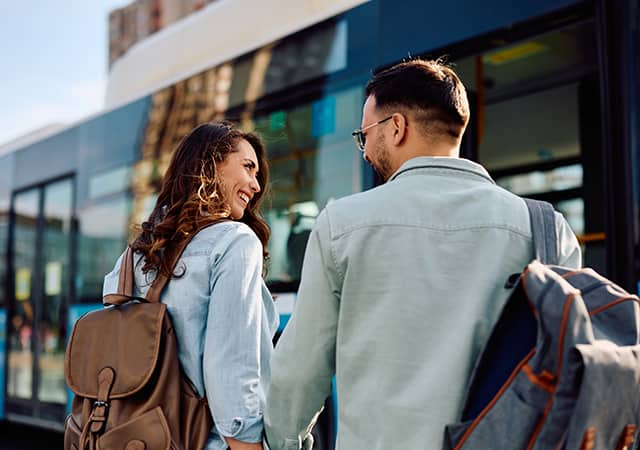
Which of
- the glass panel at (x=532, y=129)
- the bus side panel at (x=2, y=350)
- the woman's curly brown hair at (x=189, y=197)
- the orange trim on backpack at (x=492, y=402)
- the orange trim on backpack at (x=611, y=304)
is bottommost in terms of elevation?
the bus side panel at (x=2, y=350)

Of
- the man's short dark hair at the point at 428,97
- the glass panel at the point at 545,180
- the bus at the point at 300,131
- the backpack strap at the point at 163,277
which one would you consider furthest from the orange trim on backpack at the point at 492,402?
the glass panel at the point at 545,180

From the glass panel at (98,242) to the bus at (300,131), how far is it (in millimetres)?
16

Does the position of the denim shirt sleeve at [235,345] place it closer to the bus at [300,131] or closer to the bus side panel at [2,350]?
the bus at [300,131]

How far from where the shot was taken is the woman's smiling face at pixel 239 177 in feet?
6.86

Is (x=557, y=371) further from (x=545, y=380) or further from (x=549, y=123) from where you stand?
(x=549, y=123)

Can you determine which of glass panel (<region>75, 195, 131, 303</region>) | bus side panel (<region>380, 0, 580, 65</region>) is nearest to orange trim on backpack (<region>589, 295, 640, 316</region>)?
bus side panel (<region>380, 0, 580, 65</region>)

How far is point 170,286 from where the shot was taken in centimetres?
193

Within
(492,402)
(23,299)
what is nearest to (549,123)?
A: (492,402)

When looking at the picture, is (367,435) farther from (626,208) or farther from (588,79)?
(588,79)

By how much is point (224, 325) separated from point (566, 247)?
2.53 ft

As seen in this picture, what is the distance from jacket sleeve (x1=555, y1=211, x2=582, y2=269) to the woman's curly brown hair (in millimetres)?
848

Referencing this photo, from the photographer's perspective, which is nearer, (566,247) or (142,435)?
(566,247)

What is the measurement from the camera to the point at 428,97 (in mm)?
1591

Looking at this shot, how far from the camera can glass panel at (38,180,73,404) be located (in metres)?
6.64
